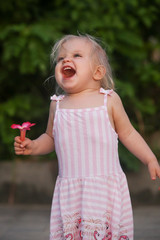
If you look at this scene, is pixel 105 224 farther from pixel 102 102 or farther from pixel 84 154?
pixel 102 102

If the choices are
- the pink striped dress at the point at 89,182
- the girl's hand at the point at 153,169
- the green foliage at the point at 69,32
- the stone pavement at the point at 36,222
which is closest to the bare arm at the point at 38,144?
the pink striped dress at the point at 89,182

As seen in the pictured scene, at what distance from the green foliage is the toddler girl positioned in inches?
67.5

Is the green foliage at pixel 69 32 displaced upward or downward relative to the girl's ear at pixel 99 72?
upward

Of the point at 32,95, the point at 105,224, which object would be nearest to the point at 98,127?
the point at 105,224

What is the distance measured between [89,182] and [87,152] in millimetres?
163

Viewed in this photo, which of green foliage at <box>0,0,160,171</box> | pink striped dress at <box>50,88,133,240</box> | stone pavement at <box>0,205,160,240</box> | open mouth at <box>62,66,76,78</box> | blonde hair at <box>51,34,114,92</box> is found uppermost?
green foliage at <box>0,0,160,171</box>

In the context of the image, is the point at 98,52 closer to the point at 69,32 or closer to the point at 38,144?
the point at 38,144

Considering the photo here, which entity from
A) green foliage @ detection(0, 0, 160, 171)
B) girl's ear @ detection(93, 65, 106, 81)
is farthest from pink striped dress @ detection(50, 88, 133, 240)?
green foliage @ detection(0, 0, 160, 171)

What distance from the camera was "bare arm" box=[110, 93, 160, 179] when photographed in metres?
2.38

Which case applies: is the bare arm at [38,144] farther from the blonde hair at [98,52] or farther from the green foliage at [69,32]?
the green foliage at [69,32]

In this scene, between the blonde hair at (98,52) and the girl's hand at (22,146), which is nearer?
the girl's hand at (22,146)

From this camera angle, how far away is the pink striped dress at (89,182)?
2262 millimetres

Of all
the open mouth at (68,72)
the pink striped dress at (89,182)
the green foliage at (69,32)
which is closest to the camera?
the pink striped dress at (89,182)

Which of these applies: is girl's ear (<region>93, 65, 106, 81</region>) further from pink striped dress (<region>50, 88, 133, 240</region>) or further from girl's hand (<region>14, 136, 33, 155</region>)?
girl's hand (<region>14, 136, 33, 155</region>)
